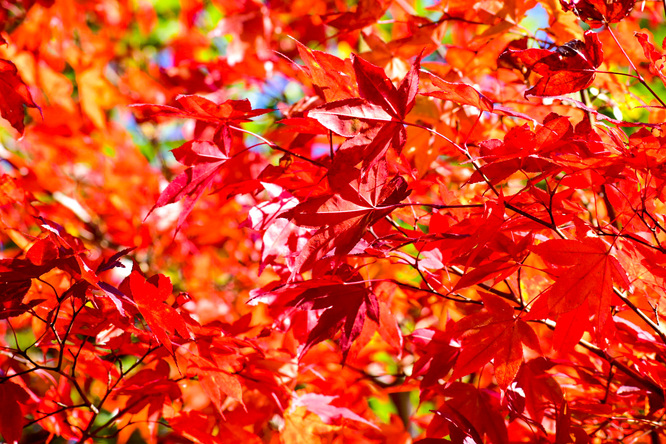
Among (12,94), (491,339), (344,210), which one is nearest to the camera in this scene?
(344,210)

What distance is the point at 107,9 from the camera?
8.42 feet

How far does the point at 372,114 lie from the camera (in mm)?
522

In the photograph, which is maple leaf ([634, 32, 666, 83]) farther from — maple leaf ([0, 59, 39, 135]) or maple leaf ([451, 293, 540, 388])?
maple leaf ([0, 59, 39, 135])

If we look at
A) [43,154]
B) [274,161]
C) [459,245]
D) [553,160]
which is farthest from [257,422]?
[43,154]

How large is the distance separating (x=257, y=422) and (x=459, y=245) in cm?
44

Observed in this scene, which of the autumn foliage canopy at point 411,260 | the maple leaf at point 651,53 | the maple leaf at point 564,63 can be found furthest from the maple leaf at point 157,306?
the maple leaf at point 651,53

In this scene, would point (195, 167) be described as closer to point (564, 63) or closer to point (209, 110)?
point (209, 110)

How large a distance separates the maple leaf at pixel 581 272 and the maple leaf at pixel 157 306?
1.19 feet

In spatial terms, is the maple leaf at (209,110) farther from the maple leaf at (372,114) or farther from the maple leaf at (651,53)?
the maple leaf at (651,53)

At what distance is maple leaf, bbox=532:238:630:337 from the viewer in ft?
1.71

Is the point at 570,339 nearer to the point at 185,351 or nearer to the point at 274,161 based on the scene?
the point at 185,351

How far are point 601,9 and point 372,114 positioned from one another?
0.96ft

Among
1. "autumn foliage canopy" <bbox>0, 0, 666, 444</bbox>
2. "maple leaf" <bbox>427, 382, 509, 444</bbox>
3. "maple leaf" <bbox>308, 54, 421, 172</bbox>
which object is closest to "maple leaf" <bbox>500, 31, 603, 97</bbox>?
"autumn foliage canopy" <bbox>0, 0, 666, 444</bbox>

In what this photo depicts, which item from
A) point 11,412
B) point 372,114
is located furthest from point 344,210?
point 11,412
